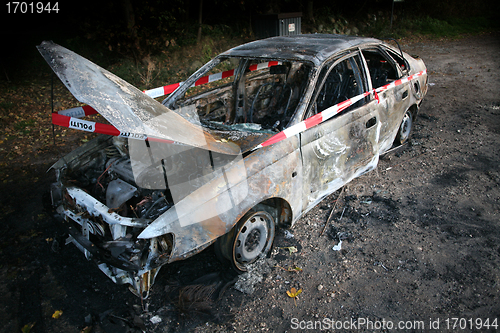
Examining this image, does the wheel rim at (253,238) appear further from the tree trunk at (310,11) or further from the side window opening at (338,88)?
the tree trunk at (310,11)

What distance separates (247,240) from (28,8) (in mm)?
11036

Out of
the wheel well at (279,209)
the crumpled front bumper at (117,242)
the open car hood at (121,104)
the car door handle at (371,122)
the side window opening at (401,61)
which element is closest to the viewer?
the open car hood at (121,104)

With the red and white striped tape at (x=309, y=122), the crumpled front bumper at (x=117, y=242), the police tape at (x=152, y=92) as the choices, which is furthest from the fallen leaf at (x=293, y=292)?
the police tape at (x=152, y=92)

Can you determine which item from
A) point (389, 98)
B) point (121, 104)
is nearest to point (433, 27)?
point (389, 98)

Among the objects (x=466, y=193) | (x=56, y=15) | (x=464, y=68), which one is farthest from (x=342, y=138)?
(x=56, y=15)

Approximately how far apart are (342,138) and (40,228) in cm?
362

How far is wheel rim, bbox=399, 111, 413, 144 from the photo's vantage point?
466 cm

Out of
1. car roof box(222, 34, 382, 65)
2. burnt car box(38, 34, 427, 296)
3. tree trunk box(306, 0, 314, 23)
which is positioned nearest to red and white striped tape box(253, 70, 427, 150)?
burnt car box(38, 34, 427, 296)

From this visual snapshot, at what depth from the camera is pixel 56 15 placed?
9.64 metres

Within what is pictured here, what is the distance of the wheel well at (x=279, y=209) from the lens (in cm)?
290

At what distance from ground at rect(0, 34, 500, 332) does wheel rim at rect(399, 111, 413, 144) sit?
52 centimetres

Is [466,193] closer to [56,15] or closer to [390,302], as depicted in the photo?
[390,302]

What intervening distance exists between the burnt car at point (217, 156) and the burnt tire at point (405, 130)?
0.58 m

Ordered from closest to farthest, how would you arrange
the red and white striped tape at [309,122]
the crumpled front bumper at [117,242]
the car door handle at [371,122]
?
the crumpled front bumper at [117,242] → the red and white striped tape at [309,122] → the car door handle at [371,122]
